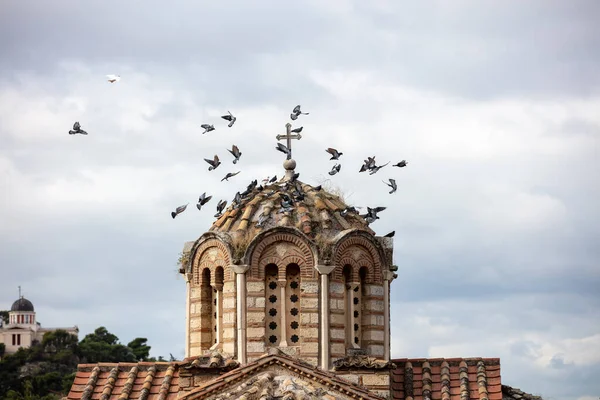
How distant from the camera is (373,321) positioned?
119ft

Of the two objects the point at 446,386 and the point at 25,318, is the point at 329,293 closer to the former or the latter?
the point at 446,386

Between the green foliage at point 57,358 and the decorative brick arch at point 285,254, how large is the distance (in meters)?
72.7

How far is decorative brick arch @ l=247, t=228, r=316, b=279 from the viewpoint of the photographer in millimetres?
35344

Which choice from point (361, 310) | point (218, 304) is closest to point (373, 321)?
point (361, 310)

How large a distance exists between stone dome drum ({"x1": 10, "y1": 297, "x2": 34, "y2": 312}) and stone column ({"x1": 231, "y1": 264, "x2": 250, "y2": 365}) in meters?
143

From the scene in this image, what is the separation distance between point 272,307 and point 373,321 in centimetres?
262

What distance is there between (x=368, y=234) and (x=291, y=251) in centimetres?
205

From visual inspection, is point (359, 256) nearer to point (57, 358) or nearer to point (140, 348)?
point (140, 348)

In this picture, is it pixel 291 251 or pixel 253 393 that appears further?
pixel 291 251

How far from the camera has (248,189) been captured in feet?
123

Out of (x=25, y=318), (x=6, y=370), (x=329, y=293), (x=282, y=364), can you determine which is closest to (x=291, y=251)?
(x=329, y=293)

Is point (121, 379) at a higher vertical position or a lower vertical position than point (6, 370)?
lower

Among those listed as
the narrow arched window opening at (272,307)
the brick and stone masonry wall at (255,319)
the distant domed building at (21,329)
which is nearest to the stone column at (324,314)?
the narrow arched window opening at (272,307)

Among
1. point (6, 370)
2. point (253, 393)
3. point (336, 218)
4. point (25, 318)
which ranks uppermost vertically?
point (25, 318)
